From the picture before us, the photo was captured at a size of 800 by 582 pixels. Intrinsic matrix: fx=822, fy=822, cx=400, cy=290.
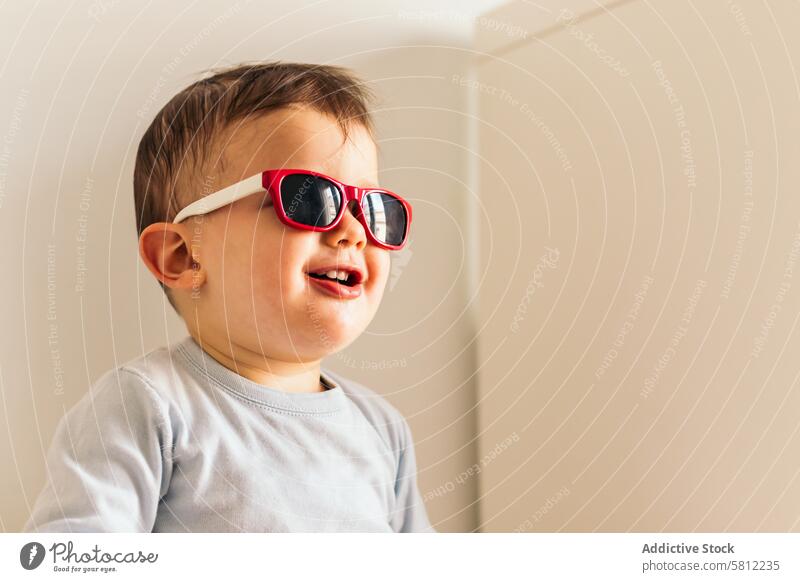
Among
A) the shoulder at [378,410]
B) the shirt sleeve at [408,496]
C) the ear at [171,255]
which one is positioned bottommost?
the shirt sleeve at [408,496]

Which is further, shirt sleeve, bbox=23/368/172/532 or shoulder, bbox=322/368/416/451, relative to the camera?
shoulder, bbox=322/368/416/451

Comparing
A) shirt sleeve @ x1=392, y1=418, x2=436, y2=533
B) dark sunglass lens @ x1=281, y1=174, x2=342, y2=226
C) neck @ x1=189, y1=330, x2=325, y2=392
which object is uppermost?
dark sunglass lens @ x1=281, y1=174, x2=342, y2=226

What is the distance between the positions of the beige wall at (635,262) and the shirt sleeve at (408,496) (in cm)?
7

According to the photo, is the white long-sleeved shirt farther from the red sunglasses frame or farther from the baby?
the red sunglasses frame

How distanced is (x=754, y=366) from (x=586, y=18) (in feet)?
1.24

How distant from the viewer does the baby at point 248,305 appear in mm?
650

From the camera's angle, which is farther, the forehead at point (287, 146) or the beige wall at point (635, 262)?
the beige wall at point (635, 262)

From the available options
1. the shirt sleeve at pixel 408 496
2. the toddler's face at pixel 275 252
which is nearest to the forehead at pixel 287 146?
the toddler's face at pixel 275 252

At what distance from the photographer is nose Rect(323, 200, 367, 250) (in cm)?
69


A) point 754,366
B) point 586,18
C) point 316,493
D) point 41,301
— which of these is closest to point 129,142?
point 41,301

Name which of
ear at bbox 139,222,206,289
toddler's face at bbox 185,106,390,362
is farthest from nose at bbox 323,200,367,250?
ear at bbox 139,222,206,289

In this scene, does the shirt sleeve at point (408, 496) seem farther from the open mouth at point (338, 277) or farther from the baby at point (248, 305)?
the open mouth at point (338, 277)

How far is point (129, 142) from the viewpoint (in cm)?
72
